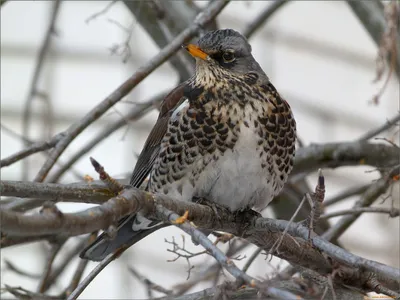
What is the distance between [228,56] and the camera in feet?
14.0

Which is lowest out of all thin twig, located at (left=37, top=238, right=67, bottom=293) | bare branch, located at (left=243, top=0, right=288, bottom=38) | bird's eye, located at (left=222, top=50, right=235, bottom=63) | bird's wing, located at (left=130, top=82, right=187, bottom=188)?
thin twig, located at (left=37, top=238, right=67, bottom=293)

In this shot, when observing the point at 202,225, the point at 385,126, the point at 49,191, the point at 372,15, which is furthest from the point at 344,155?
the point at 49,191

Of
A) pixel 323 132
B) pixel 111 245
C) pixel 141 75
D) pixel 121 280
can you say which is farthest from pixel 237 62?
pixel 323 132

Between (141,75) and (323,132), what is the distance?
17.1ft

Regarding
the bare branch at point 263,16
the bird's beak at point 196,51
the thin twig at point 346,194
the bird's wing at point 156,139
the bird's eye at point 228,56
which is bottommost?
the thin twig at point 346,194

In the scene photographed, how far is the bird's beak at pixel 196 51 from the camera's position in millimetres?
4090

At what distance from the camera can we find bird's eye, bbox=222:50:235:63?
13.9 ft

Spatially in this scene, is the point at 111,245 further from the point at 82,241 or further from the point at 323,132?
the point at 323,132

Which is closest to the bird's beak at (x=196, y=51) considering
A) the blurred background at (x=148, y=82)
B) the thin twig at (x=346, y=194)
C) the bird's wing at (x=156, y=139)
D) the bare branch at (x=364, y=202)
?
the bird's wing at (x=156, y=139)

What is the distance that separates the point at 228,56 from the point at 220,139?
51cm

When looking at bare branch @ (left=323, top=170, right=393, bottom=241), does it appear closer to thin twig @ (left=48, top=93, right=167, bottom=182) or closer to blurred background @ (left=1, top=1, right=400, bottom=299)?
thin twig @ (left=48, top=93, right=167, bottom=182)

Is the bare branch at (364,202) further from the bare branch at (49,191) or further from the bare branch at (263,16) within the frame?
the bare branch at (49,191)

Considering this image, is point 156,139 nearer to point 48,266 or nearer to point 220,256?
point 48,266

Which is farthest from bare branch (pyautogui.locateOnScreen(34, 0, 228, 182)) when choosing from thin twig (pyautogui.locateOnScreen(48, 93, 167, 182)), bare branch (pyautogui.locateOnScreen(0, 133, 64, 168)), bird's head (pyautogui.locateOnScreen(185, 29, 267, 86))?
thin twig (pyautogui.locateOnScreen(48, 93, 167, 182))
